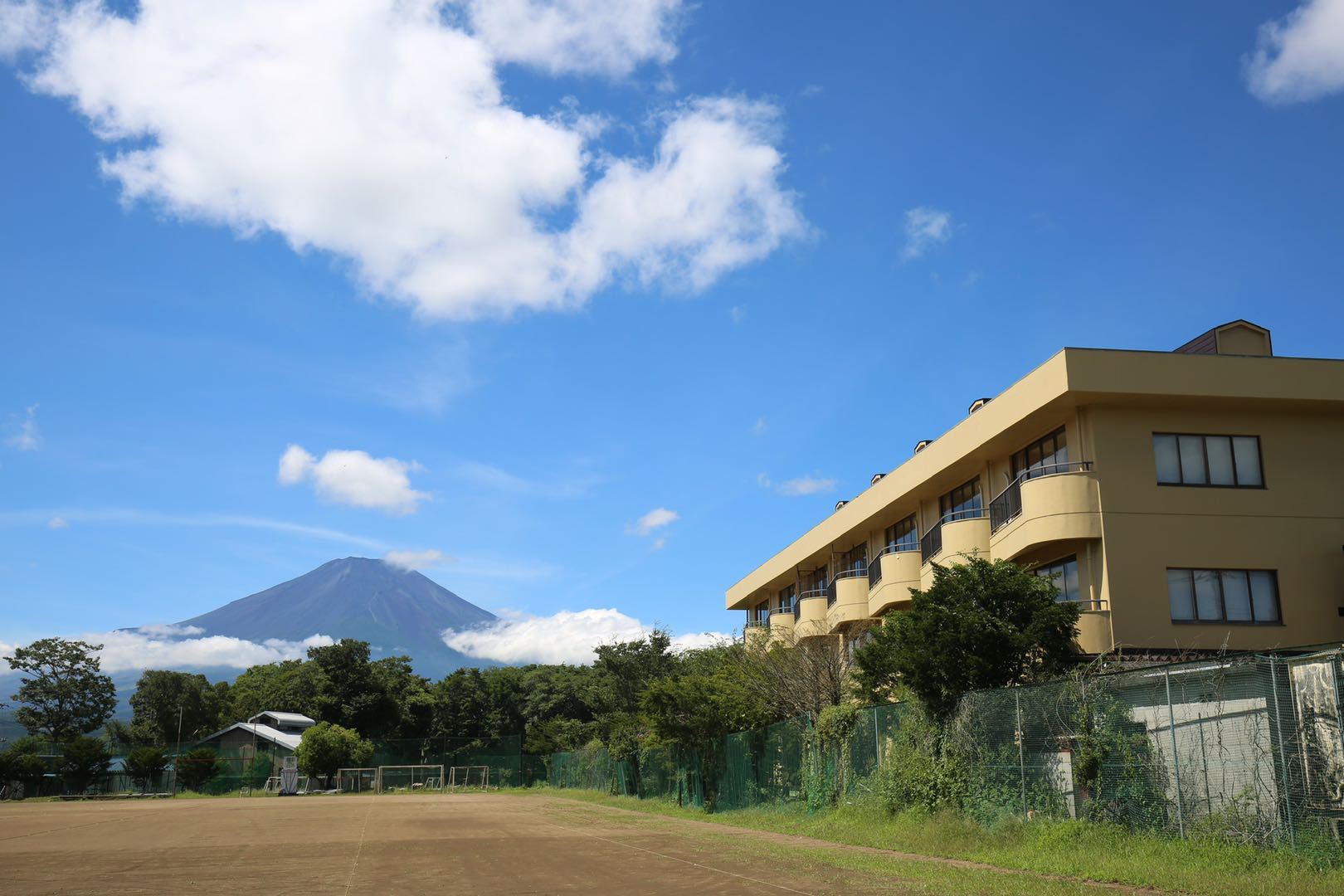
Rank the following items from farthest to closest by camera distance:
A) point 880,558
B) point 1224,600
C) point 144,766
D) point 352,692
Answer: point 352,692 → point 144,766 → point 880,558 → point 1224,600

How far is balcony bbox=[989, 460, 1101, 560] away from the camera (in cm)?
2397

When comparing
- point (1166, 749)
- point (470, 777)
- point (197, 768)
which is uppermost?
point (1166, 749)

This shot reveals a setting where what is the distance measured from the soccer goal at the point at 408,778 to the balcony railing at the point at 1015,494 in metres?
49.4

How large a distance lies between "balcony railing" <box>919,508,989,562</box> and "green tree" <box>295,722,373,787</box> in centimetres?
4349

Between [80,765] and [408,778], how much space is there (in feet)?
62.0

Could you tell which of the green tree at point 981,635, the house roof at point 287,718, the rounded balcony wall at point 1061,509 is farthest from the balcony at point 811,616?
the house roof at point 287,718

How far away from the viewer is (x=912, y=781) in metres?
21.3

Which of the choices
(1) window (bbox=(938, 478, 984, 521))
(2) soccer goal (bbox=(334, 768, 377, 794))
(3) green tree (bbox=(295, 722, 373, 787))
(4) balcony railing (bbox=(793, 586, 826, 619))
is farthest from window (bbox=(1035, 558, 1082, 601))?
(2) soccer goal (bbox=(334, 768, 377, 794))

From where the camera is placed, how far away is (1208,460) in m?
25.0

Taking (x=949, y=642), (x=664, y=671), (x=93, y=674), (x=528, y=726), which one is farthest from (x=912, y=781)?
(x=93, y=674)

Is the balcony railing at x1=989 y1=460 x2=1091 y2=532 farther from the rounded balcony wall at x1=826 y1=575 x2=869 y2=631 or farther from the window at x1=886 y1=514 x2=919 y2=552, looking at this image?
the rounded balcony wall at x1=826 y1=575 x2=869 y2=631

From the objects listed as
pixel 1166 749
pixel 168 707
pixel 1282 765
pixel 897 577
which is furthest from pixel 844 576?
pixel 168 707

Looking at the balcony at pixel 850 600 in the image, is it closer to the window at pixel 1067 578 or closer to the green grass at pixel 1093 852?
the window at pixel 1067 578

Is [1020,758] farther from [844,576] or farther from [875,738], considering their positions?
[844,576]
